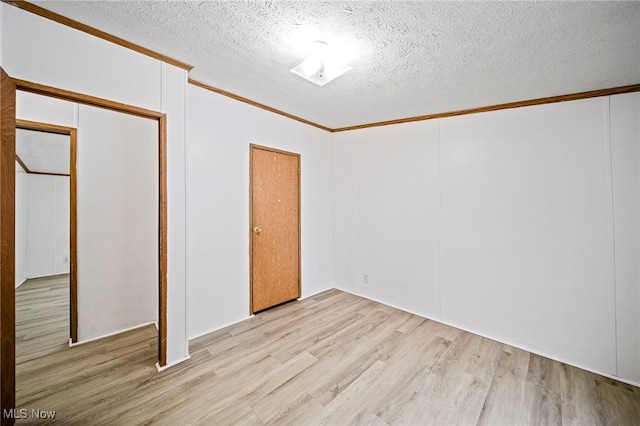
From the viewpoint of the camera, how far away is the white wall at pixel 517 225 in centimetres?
218

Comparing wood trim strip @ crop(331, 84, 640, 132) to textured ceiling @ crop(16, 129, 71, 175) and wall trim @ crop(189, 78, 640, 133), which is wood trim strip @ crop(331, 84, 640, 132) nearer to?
wall trim @ crop(189, 78, 640, 133)

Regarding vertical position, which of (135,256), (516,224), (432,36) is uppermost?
(432,36)


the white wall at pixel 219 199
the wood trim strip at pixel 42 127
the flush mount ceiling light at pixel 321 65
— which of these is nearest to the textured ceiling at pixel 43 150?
the wood trim strip at pixel 42 127

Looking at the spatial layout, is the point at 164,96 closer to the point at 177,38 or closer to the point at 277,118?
the point at 177,38

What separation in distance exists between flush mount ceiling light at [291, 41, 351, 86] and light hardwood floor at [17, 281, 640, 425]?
7.92 feet

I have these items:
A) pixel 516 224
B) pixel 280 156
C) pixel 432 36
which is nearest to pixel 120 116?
pixel 280 156

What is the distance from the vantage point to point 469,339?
8.80ft

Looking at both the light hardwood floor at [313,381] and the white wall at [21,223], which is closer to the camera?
the light hardwood floor at [313,381]

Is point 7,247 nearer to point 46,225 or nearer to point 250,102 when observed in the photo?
point 250,102

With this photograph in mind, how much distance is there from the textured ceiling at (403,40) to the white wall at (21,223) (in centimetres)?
426

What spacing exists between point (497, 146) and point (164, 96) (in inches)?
128

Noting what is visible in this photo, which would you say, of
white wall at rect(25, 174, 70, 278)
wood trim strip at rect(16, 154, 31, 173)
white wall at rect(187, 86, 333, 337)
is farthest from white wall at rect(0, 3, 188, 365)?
white wall at rect(25, 174, 70, 278)

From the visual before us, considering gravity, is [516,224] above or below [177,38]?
below

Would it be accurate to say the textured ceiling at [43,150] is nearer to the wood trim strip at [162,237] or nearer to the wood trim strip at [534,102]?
the wood trim strip at [162,237]
